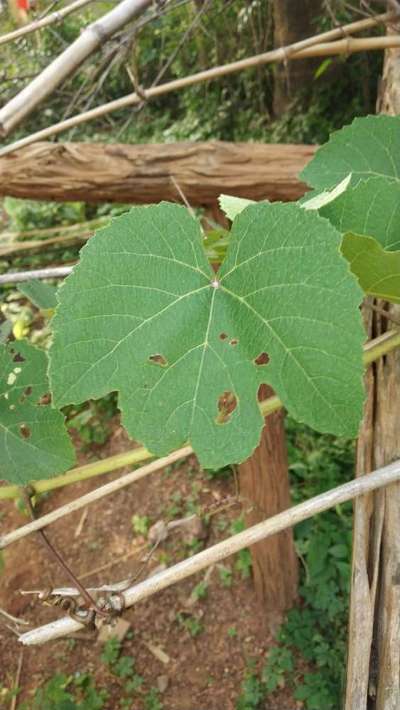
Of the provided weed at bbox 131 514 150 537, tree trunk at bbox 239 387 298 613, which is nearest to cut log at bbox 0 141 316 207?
tree trunk at bbox 239 387 298 613

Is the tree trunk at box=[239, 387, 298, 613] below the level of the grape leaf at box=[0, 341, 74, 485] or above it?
below

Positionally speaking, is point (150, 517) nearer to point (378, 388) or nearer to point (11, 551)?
point (11, 551)

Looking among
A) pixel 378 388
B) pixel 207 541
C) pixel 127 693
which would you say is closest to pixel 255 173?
pixel 378 388

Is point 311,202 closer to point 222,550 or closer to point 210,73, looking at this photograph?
point 222,550

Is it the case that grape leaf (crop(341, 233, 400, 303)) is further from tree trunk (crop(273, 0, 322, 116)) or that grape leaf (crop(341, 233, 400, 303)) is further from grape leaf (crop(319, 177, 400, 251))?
tree trunk (crop(273, 0, 322, 116))

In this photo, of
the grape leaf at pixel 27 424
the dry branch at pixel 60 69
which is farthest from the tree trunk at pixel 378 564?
the dry branch at pixel 60 69

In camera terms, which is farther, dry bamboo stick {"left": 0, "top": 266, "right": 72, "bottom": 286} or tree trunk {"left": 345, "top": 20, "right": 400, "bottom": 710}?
dry bamboo stick {"left": 0, "top": 266, "right": 72, "bottom": 286}

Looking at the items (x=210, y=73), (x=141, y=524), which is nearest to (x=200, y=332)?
(x=210, y=73)
